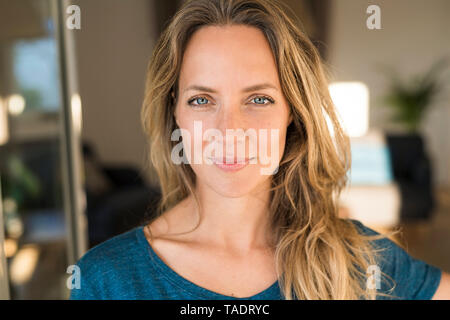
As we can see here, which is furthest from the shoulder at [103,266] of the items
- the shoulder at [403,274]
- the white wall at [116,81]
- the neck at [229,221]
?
the white wall at [116,81]

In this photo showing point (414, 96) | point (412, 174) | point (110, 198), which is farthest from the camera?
point (414, 96)

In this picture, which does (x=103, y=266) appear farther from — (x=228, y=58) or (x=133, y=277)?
(x=228, y=58)

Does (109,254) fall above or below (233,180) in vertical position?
below

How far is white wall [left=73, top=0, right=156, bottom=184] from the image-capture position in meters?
3.78

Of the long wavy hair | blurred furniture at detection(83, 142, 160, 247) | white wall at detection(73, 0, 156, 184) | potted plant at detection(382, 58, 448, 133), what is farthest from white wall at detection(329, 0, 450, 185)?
the long wavy hair

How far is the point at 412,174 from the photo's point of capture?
3.66 m

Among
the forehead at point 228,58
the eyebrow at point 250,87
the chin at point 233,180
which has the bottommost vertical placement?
the chin at point 233,180

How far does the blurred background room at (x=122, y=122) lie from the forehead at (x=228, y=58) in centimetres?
15

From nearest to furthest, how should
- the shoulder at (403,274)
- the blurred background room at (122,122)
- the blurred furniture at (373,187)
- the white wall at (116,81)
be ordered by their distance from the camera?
1. the shoulder at (403,274)
2. the blurred background room at (122,122)
3. the blurred furniture at (373,187)
4. the white wall at (116,81)

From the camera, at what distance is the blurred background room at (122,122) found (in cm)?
113

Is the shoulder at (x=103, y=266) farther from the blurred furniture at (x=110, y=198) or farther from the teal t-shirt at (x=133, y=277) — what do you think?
the blurred furniture at (x=110, y=198)

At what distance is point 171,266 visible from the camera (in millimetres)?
753

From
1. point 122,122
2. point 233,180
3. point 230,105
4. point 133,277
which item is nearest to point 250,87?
point 230,105

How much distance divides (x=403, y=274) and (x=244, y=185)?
35cm
